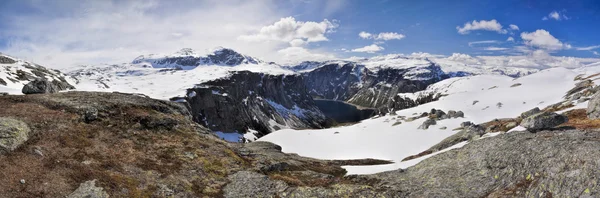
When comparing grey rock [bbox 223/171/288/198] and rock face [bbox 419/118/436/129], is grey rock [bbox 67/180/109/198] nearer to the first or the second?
grey rock [bbox 223/171/288/198]

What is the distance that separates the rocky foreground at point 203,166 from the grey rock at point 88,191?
Result: 55mm

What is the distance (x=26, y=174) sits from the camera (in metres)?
19.6

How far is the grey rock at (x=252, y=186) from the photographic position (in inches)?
990

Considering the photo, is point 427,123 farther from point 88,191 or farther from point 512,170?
point 88,191

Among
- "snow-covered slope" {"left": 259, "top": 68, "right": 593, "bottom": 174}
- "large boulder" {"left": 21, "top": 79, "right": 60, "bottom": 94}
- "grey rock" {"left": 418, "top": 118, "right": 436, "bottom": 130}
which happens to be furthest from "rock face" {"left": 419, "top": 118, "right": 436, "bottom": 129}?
"large boulder" {"left": 21, "top": 79, "right": 60, "bottom": 94}

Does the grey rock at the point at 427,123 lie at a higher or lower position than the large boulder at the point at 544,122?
lower

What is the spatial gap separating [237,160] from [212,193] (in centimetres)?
900

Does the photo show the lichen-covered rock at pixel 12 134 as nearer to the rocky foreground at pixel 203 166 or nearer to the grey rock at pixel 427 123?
the rocky foreground at pixel 203 166

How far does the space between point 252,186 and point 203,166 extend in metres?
6.34

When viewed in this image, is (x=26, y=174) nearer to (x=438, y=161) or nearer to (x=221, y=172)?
(x=221, y=172)

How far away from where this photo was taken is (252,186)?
26.6 m

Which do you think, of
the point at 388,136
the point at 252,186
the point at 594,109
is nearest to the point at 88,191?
the point at 252,186

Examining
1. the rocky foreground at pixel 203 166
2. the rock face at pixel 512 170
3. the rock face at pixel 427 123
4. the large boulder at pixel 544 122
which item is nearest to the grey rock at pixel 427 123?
the rock face at pixel 427 123

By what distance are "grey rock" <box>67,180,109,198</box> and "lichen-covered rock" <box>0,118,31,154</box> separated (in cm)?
703
